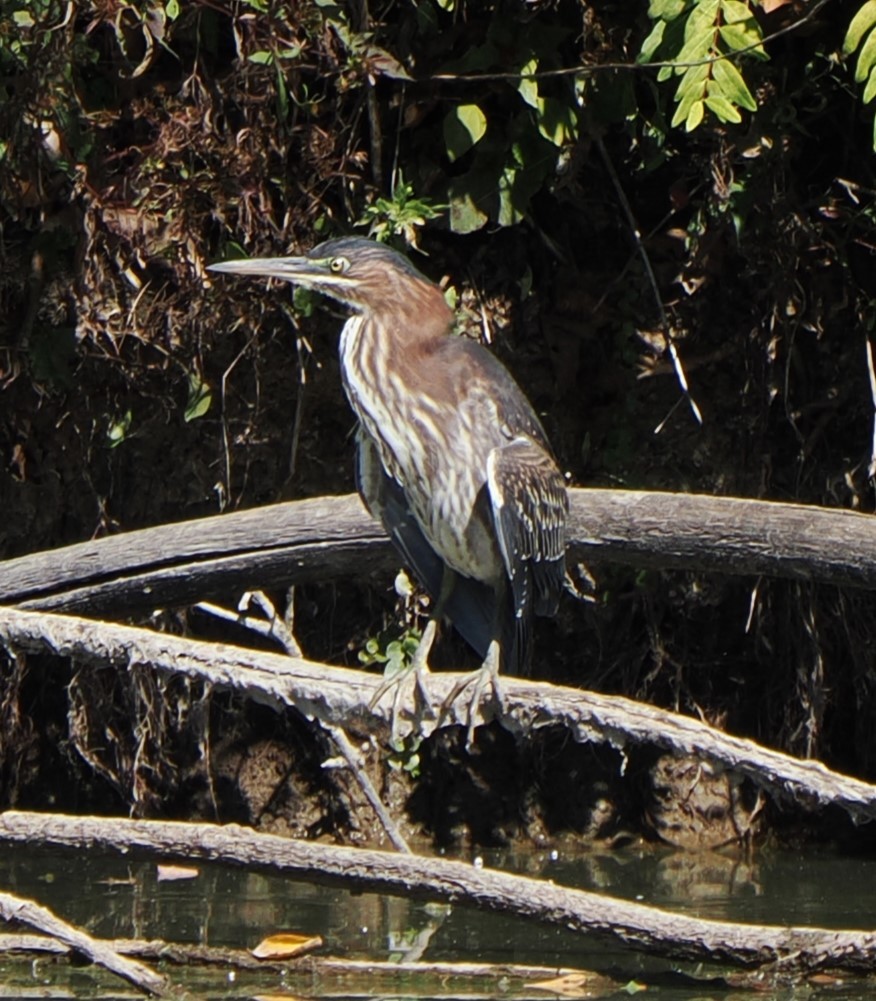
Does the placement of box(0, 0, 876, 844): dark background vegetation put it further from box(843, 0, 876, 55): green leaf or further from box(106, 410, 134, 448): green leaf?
box(843, 0, 876, 55): green leaf

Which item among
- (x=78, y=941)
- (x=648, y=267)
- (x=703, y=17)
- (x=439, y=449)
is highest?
(x=703, y=17)

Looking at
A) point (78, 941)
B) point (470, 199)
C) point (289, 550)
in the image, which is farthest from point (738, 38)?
point (78, 941)

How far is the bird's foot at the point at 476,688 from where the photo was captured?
323 cm

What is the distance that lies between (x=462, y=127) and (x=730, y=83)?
3.02 feet

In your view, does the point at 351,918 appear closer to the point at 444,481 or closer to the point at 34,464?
the point at 444,481

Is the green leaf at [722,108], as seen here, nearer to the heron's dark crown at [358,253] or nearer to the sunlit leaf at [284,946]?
the heron's dark crown at [358,253]

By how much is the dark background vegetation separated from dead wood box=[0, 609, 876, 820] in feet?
5.16

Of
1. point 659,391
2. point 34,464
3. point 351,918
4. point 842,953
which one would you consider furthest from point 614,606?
point 842,953

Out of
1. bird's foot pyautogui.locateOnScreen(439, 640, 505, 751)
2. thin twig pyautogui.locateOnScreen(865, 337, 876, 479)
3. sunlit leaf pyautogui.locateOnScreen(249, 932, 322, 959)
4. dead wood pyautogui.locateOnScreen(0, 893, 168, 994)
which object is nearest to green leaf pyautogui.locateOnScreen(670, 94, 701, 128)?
thin twig pyautogui.locateOnScreen(865, 337, 876, 479)

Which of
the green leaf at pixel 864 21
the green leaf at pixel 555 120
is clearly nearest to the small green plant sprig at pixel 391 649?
the green leaf at pixel 555 120

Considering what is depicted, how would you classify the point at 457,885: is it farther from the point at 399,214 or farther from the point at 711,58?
the point at 399,214

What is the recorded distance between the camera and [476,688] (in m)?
3.35

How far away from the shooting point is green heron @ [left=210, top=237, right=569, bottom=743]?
3645 millimetres

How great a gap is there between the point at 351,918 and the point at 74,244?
1.98 m
